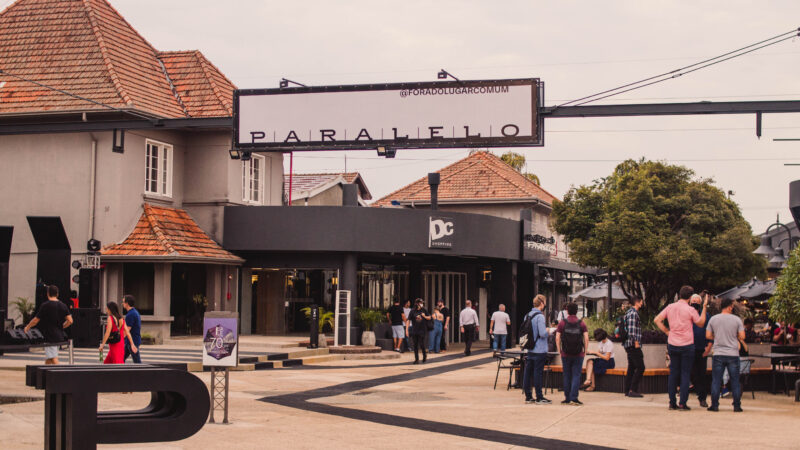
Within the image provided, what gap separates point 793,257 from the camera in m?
16.8

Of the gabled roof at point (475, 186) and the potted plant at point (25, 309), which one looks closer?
the potted plant at point (25, 309)

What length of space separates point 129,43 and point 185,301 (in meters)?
8.32

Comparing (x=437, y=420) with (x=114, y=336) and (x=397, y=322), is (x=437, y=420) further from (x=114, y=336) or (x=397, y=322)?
(x=397, y=322)

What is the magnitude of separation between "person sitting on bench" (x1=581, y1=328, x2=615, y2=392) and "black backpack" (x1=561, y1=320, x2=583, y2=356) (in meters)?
2.13

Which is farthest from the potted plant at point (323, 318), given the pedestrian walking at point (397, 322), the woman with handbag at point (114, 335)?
the woman with handbag at point (114, 335)

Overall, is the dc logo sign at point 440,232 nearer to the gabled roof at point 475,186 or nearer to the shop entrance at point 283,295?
the shop entrance at point 283,295

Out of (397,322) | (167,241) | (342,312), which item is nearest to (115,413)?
(167,241)

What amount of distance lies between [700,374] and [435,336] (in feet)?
52.0

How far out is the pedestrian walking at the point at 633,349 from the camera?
16250 mm

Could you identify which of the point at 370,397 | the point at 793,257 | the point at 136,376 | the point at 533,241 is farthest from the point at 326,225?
the point at 136,376

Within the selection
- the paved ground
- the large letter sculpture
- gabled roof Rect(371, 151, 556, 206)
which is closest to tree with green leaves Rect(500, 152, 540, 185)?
gabled roof Rect(371, 151, 556, 206)

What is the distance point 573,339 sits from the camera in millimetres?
15414

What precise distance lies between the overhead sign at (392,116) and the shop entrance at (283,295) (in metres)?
12.0

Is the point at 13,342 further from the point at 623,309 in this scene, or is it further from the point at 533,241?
the point at 533,241
